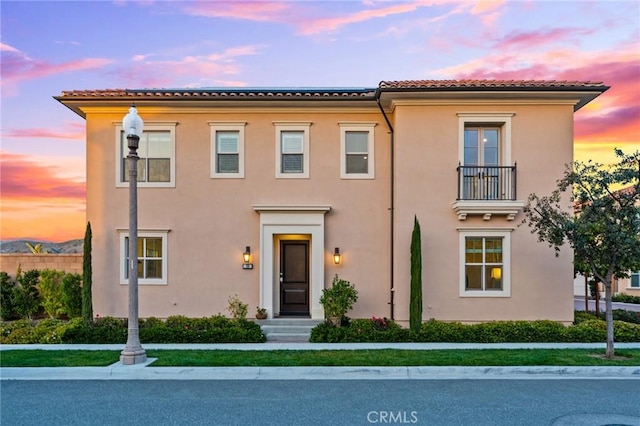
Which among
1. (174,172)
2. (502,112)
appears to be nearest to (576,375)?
(502,112)

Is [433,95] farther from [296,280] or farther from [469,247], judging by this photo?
[296,280]

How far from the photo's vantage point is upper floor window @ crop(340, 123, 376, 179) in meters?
13.1

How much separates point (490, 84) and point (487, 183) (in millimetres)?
2629

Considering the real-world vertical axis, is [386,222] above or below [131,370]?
above

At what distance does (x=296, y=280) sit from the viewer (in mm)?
13508

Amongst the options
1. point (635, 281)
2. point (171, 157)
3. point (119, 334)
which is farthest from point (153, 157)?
point (635, 281)

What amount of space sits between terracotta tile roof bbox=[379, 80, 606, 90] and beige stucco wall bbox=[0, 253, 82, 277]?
11417 mm

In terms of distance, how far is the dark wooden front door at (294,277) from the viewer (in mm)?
13445

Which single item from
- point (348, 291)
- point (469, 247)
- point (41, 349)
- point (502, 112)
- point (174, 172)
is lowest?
point (41, 349)

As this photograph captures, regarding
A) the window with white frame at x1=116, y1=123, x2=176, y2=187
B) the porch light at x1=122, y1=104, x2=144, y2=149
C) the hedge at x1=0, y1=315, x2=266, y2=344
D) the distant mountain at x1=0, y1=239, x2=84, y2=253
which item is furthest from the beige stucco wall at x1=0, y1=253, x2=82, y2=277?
the porch light at x1=122, y1=104, x2=144, y2=149

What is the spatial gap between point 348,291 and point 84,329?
6702mm

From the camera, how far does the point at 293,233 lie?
42.5 ft

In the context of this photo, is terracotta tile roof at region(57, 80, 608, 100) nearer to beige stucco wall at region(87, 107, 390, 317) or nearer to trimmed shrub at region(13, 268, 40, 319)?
beige stucco wall at region(87, 107, 390, 317)

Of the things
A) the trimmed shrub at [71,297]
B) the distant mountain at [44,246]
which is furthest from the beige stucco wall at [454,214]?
the distant mountain at [44,246]
